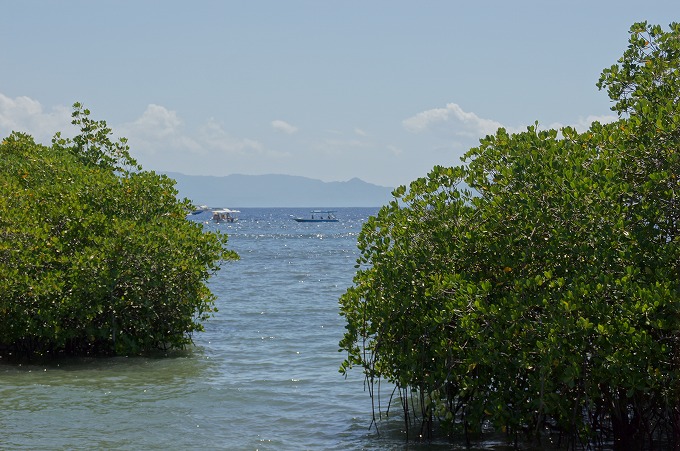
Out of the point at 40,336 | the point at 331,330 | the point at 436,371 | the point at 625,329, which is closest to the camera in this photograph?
the point at 625,329

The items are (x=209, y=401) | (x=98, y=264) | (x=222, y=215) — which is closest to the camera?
(x=209, y=401)

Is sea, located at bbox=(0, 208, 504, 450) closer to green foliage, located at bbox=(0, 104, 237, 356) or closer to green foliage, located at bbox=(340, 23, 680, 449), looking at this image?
green foliage, located at bbox=(0, 104, 237, 356)

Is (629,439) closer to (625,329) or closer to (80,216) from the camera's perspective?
(625,329)

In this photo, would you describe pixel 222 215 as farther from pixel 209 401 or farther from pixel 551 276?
pixel 551 276

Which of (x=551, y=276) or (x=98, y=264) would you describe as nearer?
(x=551, y=276)

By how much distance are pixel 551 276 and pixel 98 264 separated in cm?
961

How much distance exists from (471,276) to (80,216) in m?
9.14

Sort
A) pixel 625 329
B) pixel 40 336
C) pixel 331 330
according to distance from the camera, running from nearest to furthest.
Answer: pixel 625 329 → pixel 40 336 → pixel 331 330

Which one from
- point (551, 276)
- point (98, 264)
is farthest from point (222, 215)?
point (551, 276)

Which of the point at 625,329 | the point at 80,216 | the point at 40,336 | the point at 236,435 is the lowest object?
the point at 236,435

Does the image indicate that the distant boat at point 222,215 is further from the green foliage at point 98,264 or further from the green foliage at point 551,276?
the green foliage at point 551,276

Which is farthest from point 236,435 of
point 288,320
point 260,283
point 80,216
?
point 260,283

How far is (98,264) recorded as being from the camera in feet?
53.2

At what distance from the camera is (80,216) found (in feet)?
55.4
